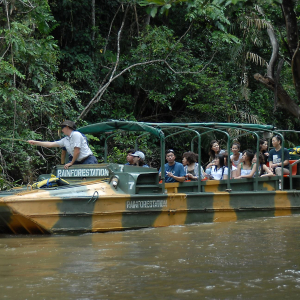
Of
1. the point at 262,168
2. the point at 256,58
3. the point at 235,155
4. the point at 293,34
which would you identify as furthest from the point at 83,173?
the point at 256,58

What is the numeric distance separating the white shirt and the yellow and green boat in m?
0.31

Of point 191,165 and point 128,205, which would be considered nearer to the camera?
point 128,205

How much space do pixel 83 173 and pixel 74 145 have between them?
500 mm

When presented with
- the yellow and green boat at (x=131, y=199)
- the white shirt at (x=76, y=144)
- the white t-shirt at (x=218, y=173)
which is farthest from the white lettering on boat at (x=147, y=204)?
the white t-shirt at (x=218, y=173)

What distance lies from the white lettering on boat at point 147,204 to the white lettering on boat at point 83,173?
62 cm

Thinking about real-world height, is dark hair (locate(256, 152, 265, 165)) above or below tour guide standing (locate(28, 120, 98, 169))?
below

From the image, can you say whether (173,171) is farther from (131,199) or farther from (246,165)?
(246,165)

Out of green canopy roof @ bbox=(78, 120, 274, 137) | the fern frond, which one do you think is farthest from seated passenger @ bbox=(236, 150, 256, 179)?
the fern frond

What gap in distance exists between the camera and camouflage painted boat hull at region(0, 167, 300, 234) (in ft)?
26.7

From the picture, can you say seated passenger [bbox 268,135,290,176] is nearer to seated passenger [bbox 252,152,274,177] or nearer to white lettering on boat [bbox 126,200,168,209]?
seated passenger [bbox 252,152,274,177]

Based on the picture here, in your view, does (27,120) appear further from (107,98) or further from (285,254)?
(285,254)

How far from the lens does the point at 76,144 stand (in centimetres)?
921

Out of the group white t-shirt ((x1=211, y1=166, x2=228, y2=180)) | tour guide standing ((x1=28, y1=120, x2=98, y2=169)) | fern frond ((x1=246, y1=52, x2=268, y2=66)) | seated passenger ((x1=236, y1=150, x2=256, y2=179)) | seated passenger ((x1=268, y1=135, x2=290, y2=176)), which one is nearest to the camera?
tour guide standing ((x1=28, y1=120, x2=98, y2=169))

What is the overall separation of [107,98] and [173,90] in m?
2.10
